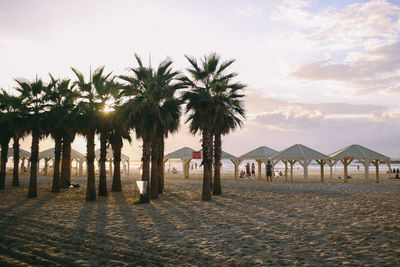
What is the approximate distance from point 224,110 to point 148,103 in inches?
164

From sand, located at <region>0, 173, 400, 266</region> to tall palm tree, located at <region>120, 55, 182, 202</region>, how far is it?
3606 millimetres

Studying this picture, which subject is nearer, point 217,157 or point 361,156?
point 217,157

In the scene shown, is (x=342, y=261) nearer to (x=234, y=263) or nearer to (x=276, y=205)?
(x=234, y=263)

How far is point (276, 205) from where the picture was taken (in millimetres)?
15352

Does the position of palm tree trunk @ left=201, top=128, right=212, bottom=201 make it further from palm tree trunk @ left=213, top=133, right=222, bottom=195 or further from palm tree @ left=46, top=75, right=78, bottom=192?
palm tree @ left=46, top=75, right=78, bottom=192

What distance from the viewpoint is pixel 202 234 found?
947cm

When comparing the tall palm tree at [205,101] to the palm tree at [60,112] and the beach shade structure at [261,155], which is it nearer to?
the palm tree at [60,112]

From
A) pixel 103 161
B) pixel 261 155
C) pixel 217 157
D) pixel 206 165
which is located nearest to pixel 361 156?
pixel 261 155

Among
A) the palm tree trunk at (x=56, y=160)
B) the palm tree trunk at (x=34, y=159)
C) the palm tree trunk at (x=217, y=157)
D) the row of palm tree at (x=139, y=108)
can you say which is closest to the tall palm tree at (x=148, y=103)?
the row of palm tree at (x=139, y=108)

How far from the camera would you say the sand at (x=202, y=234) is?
22.9 ft

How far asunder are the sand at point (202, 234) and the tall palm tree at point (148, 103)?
11.8 ft

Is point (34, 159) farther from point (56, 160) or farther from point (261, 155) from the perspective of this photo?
point (261, 155)

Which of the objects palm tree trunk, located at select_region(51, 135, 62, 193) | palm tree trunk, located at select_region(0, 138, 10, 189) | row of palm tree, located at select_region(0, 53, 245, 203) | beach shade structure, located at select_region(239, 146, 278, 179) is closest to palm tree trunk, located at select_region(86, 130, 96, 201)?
row of palm tree, located at select_region(0, 53, 245, 203)

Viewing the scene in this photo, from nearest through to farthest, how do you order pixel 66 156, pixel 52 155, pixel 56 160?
pixel 56 160 < pixel 66 156 < pixel 52 155
